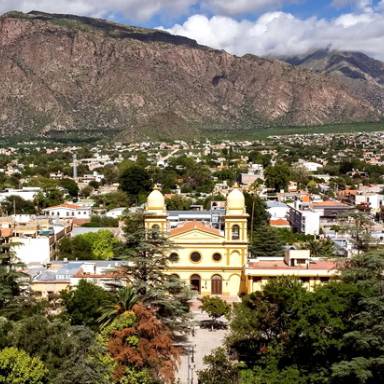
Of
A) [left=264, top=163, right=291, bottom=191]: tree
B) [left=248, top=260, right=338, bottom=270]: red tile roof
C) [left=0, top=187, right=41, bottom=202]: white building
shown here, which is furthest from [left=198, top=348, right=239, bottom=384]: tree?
[left=264, top=163, right=291, bottom=191]: tree

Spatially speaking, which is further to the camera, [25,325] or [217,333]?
[217,333]

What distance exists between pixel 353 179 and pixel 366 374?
277ft

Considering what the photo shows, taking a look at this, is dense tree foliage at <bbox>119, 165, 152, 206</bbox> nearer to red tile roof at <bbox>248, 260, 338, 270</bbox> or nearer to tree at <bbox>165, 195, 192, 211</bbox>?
tree at <bbox>165, 195, 192, 211</bbox>

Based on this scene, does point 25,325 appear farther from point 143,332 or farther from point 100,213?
point 100,213

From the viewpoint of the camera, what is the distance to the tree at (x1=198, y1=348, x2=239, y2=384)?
899 inches

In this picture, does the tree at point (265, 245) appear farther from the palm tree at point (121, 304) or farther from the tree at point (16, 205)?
the tree at point (16, 205)

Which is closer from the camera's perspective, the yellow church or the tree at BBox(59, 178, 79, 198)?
the yellow church

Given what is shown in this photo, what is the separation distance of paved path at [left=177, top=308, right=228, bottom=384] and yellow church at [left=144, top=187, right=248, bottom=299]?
379 cm

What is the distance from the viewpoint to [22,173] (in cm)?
11338

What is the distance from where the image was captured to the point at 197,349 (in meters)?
28.9

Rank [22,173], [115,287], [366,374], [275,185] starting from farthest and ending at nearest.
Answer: [22,173]
[275,185]
[115,287]
[366,374]

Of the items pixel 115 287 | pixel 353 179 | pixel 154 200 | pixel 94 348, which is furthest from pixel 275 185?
pixel 94 348

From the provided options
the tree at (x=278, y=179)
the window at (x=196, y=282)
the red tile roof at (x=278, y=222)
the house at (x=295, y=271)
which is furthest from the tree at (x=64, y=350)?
the tree at (x=278, y=179)

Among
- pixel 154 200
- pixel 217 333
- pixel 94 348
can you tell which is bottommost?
pixel 217 333
